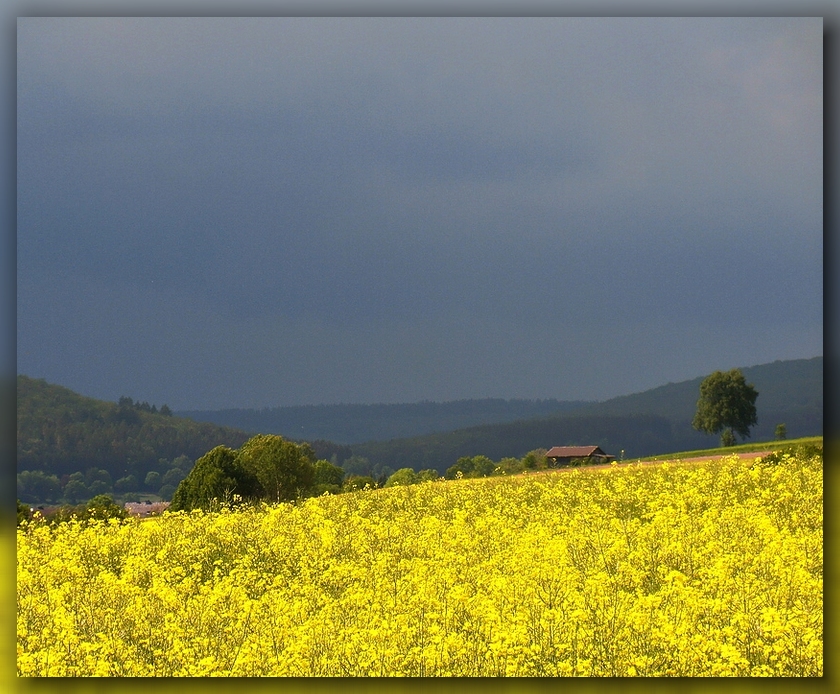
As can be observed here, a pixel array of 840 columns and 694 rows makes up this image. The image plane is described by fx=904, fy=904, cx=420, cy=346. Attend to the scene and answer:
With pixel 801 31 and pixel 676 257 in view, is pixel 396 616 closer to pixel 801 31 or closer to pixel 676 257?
pixel 801 31

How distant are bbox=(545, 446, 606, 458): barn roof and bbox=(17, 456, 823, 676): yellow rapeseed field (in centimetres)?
324

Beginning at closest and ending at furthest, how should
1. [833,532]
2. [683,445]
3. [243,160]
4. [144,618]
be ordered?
1. [833,532]
2. [144,618]
3. [243,160]
4. [683,445]

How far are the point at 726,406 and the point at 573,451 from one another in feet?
16.2

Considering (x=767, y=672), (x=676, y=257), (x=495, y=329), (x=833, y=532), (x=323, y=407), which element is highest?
(x=676, y=257)

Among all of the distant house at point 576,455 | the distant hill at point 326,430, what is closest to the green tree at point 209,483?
the distant hill at point 326,430

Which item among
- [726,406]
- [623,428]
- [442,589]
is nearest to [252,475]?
[442,589]

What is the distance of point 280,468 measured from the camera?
37.7ft

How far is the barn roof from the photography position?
46.2 feet

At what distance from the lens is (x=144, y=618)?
6816 millimetres

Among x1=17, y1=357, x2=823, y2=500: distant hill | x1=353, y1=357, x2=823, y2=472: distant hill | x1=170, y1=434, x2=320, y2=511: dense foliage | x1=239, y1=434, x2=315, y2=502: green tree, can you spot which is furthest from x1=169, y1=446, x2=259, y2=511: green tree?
x1=353, y1=357, x2=823, y2=472: distant hill

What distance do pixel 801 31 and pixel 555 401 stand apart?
20.3ft

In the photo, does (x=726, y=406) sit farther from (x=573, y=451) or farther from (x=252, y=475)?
(x=252, y=475)

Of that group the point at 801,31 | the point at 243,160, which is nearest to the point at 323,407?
the point at 243,160

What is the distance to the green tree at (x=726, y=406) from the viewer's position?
1597 cm
